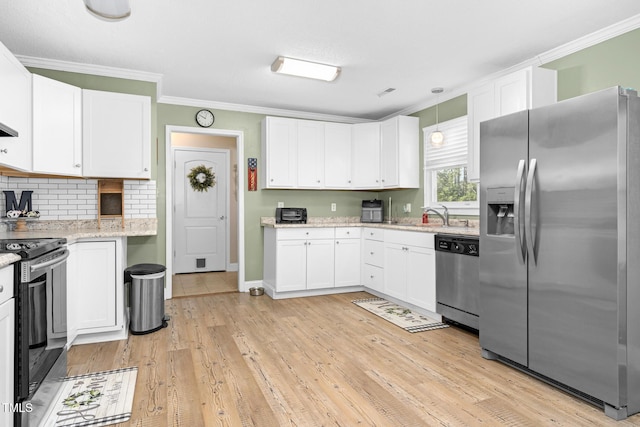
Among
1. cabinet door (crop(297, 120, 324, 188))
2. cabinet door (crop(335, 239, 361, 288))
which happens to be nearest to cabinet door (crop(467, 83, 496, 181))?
cabinet door (crop(335, 239, 361, 288))

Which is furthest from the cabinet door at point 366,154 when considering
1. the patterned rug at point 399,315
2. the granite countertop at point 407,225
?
the patterned rug at point 399,315

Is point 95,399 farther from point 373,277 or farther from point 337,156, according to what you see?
point 337,156

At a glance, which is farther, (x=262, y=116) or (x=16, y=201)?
(x=262, y=116)

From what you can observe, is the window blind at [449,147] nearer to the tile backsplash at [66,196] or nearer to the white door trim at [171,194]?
the white door trim at [171,194]

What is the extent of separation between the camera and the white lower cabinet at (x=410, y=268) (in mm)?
3812

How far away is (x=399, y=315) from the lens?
3979 millimetres

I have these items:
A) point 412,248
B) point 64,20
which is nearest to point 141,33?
point 64,20

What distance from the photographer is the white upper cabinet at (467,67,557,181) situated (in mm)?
3217

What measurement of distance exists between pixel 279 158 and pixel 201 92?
4.03 feet

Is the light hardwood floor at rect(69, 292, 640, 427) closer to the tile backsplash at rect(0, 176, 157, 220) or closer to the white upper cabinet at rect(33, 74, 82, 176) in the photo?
the tile backsplash at rect(0, 176, 157, 220)

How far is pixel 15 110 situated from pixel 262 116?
2.97m

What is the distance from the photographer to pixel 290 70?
11.9 ft

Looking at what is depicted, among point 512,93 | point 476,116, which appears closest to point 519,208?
point 512,93

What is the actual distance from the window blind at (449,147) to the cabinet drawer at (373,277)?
4.86 ft
